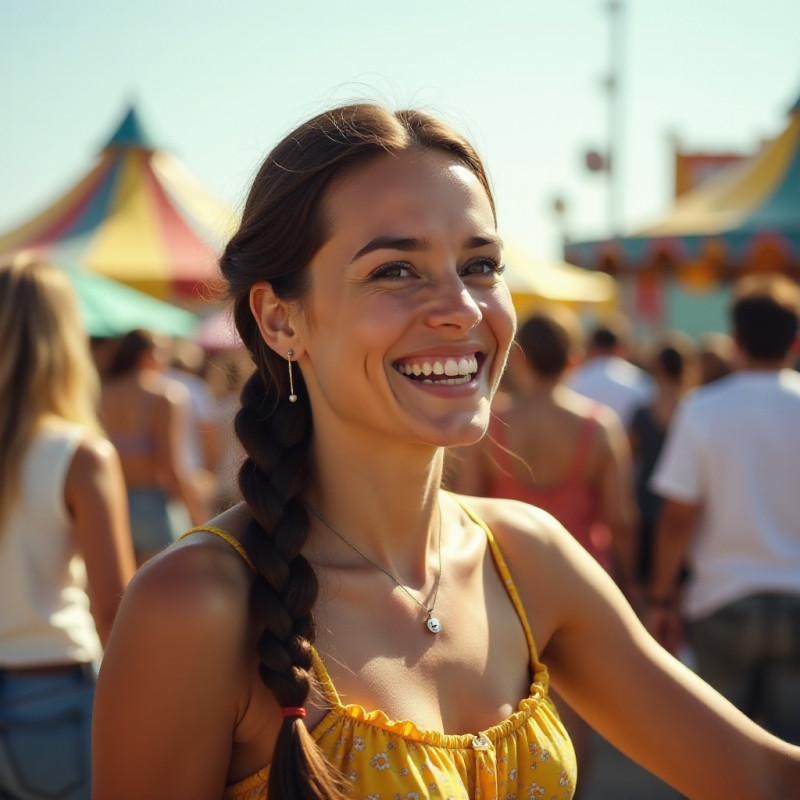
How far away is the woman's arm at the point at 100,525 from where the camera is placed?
288 centimetres

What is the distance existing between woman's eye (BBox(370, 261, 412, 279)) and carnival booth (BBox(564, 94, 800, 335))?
7516 millimetres

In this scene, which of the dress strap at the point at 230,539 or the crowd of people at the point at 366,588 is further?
the dress strap at the point at 230,539

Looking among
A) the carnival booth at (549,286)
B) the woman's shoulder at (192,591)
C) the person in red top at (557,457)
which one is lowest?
the carnival booth at (549,286)

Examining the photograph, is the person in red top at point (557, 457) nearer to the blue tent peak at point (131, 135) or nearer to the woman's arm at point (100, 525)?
the woman's arm at point (100, 525)

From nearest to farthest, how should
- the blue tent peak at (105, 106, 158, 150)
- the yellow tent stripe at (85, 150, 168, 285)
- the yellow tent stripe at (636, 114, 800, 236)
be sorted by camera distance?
1. the yellow tent stripe at (636, 114, 800, 236)
2. the yellow tent stripe at (85, 150, 168, 285)
3. the blue tent peak at (105, 106, 158, 150)

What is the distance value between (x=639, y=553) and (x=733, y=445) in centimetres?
246

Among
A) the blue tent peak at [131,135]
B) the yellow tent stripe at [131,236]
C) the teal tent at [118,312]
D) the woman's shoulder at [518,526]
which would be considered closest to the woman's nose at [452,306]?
the woman's shoulder at [518,526]

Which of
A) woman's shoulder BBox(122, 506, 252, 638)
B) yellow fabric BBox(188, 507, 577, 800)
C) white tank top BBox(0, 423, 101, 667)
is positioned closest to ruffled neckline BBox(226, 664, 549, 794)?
yellow fabric BBox(188, 507, 577, 800)

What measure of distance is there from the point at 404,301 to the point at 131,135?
1304 cm

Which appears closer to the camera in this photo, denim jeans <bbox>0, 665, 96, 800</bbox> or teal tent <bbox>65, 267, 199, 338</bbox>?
denim jeans <bbox>0, 665, 96, 800</bbox>

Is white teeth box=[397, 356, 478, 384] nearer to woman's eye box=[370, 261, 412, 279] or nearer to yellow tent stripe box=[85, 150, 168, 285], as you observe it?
woman's eye box=[370, 261, 412, 279]

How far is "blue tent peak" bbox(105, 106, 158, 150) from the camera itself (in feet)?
45.8

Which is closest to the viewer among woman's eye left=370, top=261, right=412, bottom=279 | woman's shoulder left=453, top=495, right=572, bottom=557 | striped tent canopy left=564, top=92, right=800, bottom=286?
woman's eye left=370, top=261, right=412, bottom=279

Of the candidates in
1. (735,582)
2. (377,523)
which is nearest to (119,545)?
(377,523)
